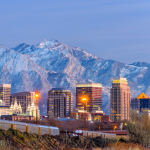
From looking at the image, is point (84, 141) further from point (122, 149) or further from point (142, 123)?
point (142, 123)

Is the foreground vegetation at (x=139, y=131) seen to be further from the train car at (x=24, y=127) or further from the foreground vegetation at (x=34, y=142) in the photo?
A: the train car at (x=24, y=127)

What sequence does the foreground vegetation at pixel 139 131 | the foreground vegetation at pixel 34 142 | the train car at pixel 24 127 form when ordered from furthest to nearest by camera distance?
the foreground vegetation at pixel 139 131 < the train car at pixel 24 127 < the foreground vegetation at pixel 34 142

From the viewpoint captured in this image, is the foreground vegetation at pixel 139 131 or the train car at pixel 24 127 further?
the foreground vegetation at pixel 139 131

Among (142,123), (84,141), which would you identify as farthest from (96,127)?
(84,141)

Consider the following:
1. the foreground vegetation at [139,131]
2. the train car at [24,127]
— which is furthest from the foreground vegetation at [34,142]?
the foreground vegetation at [139,131]

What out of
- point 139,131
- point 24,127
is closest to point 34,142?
point 24,127

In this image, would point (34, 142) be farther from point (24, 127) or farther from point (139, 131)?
point (139, 131)

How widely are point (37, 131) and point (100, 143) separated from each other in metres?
7.23

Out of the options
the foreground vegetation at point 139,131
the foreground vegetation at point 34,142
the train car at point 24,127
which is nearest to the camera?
the foreground vegetation at point 34,142

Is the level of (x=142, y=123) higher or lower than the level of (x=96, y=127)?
higher

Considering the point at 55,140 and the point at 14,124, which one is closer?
the point at 55,140

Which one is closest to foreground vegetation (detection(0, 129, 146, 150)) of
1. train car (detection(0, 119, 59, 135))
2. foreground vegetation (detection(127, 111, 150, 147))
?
train car (detection(0, 119, 59, 135))

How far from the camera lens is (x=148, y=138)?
45500mm

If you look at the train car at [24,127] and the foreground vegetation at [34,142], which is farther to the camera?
the train car at [24,127]
